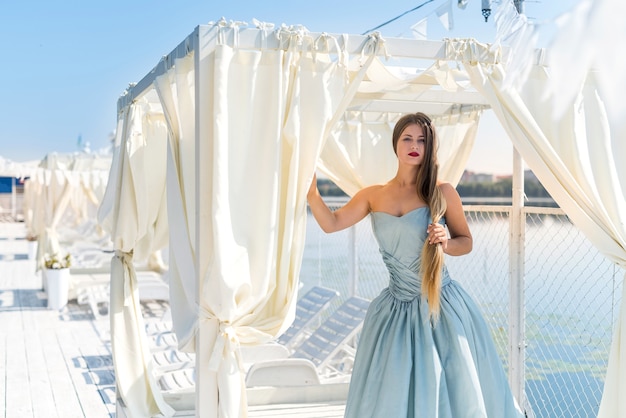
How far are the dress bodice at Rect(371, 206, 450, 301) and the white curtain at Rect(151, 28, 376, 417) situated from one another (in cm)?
43

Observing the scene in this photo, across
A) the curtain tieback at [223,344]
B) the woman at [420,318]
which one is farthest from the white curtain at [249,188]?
the woman at [420,318]

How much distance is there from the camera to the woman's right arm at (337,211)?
3068 mm

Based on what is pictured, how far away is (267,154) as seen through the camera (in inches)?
115

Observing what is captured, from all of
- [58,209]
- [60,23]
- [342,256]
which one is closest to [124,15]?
[60,23]

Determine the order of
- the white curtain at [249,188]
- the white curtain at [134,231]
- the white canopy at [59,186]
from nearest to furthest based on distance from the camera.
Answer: the white curtain at [249,188]
the white curtain at [134,231]
the white canopy at [59,186]

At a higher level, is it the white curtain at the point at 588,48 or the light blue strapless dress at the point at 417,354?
the white curtain at the point at 588,48

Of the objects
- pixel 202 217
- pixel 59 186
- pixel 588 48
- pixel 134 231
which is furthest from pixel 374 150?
pixel 59 186

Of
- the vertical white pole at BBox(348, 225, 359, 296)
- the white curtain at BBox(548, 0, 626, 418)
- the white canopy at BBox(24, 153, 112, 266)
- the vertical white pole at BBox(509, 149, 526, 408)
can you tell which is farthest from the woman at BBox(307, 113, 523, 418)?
the white canopy at BBox(24, 153, 112, 266)

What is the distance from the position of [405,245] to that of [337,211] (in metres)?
0.37

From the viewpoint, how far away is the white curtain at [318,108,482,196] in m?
4.74

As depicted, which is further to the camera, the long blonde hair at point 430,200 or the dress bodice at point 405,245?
the dress bodice at point 405,245

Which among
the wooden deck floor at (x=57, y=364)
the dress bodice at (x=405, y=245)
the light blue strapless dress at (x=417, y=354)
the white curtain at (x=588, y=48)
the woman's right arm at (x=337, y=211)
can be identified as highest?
the white curtain at (x=588, y=48)

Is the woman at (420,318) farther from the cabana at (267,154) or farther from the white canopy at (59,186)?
the white canopy at (59,186)

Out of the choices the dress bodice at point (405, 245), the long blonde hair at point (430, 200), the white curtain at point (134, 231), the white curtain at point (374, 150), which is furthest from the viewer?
the white curtain at point (374, 150)
